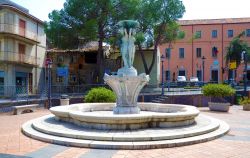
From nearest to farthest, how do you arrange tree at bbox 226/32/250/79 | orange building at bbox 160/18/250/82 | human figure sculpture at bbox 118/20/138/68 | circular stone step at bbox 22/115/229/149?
circular stone step at bbox 22/115/229/149 < human figure sculpture at bbox 118/20/138/68 < tree at bbox 226/32/250/79 < orange building at bbox 160/18/250/82

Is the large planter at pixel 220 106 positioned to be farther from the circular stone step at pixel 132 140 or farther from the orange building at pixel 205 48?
the orange building at pixel 205 48

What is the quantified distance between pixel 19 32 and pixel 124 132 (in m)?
27.2

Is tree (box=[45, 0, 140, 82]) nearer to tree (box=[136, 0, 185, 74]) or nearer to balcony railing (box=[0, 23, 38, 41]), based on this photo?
tree (box=[136, 0, 185, 74])

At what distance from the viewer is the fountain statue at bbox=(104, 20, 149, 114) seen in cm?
1120

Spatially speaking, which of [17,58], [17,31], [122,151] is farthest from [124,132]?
[17,31]

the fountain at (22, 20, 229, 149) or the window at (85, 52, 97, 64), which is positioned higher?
the window at (85, 52, 97, 64)

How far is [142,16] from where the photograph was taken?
3067cm

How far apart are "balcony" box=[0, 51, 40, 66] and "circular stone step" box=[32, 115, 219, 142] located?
22977 millimetres

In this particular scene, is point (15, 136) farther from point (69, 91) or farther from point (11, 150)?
point (69, 91)

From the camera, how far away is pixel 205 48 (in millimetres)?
51750

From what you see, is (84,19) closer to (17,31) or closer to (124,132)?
(17,31)

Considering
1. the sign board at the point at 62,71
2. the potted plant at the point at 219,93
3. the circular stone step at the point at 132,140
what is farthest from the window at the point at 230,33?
the circular stone step at the point at 132,140

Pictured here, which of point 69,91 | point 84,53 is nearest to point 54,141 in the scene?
point 69,91

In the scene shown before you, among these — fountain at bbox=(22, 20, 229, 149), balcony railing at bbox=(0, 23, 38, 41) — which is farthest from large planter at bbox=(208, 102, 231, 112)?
balcony railing at bbox=(0, 23, 38, 41)
